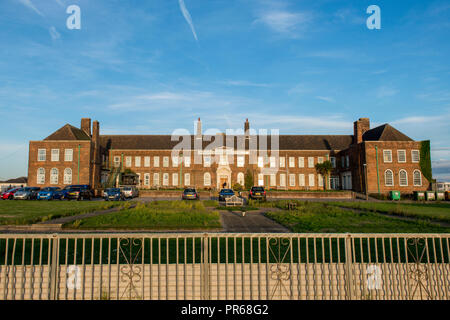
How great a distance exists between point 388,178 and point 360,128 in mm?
9078

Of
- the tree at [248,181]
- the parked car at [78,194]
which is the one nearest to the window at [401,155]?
the tree at [248,181]

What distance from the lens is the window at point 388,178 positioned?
40906 mm

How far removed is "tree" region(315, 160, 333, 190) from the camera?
1983 inches

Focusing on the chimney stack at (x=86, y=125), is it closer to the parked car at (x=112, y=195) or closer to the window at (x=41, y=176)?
the window at (x=41, y=176)

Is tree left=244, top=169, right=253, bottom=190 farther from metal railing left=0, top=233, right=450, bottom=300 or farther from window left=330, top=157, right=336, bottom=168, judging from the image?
metal railing left=0, top=233, right=450, bottom=300

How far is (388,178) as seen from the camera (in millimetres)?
41062

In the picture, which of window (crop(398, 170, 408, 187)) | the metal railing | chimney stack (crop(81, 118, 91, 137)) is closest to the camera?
the metal railing

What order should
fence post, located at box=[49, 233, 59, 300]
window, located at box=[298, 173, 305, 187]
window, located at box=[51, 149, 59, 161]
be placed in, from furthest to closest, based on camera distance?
window, located at box=[298, 173, 305, 187] → window, located at box=[51, 149, 59, 161] → fence post, located at box=[49, 233, 59, 300]

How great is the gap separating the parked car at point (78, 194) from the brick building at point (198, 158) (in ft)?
41.5

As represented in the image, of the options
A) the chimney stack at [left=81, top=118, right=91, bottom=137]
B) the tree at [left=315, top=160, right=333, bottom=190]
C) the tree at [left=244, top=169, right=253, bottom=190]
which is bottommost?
the tree at [left=244, top=169, right=253, bottom=190]

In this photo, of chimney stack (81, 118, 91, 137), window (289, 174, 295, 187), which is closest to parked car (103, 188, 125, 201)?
chimney stack (81, 118, 91, 137)

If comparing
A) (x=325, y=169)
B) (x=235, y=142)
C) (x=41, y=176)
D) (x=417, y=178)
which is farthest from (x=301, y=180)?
(x=41, y=176)
